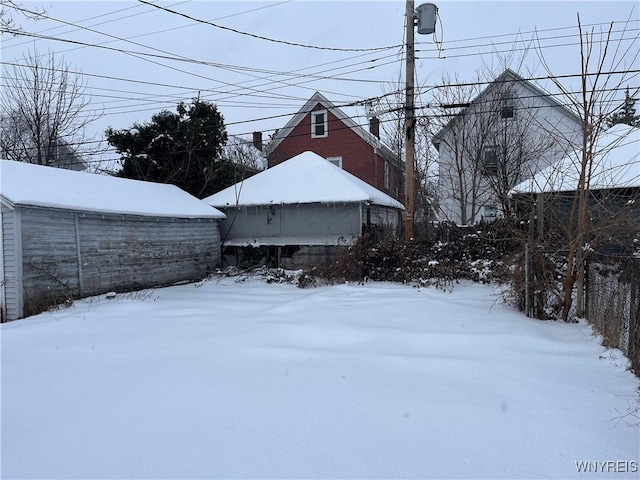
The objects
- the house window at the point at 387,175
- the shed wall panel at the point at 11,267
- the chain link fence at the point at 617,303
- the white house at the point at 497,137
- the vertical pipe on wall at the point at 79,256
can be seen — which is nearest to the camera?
the chain link fence at the point at 617,303

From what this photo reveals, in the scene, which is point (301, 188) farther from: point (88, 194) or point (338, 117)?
point (338, 117)

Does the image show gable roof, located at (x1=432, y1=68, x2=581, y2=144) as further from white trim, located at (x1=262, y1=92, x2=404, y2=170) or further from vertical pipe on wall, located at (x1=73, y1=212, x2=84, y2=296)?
vertical pipe on wall, located at (x1=73, y1=212, x2=84, y2=296)

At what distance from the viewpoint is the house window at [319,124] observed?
25.5 metres

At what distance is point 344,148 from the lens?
25.3 metres

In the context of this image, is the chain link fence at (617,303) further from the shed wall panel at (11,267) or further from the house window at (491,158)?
the house window at (491,158)

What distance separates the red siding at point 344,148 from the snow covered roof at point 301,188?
8004 mm

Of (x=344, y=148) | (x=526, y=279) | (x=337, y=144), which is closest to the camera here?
(x=526, y=279)

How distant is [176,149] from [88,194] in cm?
772

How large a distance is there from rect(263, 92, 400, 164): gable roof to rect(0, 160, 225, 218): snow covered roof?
38.1ft

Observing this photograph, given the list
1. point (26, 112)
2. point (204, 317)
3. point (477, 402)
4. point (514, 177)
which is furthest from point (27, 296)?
point (514, 177)

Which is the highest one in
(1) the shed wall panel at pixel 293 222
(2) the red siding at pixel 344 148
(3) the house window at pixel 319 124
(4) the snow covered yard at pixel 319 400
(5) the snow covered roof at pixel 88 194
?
(3) the house window at pixel 319 124

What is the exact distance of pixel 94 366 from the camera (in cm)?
476

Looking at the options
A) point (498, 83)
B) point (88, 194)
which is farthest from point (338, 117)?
point (88, 194)

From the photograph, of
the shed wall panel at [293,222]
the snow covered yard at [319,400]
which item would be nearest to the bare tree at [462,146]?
the shed wall panel at [293,222]
